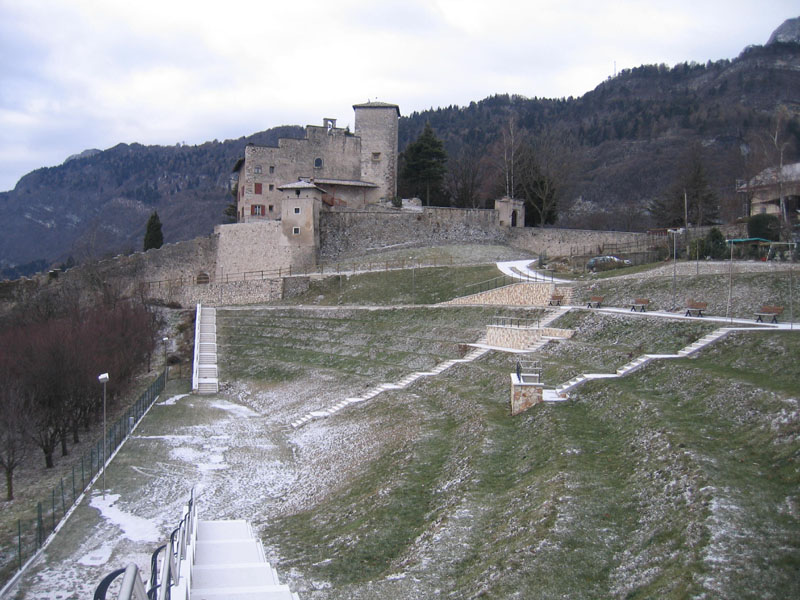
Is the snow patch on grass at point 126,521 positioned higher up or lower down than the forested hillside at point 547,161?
lower down

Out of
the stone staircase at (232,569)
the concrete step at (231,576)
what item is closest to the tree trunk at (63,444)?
the stone staircase at (232,569)

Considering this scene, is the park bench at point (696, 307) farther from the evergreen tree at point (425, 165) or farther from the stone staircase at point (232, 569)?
the evergreen tree at point (425, 165)

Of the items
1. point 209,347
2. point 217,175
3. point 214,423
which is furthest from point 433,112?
point 214,423

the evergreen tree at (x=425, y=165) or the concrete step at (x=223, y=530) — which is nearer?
the concrete step at (x=223, y=530)

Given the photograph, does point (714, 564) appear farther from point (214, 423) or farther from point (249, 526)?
point (214, 423)

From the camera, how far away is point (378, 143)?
58.7m

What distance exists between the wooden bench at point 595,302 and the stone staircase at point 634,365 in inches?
336

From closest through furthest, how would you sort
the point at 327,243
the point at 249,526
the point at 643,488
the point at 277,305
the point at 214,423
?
the point at 643,488 < the point at 249,526 < the point at 214,423 < the point at 277,305 < the point at 327,243

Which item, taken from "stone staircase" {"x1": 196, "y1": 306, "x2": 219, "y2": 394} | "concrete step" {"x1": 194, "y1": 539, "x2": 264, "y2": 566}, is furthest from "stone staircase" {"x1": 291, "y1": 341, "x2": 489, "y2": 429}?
"concrete step" {"x1": 194, "y1": 539, "x2": 264, "y2": 566}

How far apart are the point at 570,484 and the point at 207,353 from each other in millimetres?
28860

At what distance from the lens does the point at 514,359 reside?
79.3 ft

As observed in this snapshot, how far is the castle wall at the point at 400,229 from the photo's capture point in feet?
171

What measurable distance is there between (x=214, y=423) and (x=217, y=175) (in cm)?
14479

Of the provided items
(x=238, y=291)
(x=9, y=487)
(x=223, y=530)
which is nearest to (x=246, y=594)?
(x=223, y=530)
